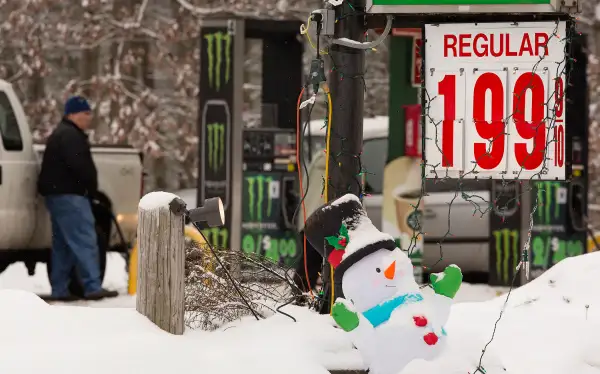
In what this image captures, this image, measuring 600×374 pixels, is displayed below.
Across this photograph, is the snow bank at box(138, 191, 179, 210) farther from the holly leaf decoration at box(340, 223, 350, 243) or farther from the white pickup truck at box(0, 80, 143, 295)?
the white pickup truck at box(0, 80, 143, 295)

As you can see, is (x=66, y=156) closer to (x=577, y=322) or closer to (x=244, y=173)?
(x=244, y=173)

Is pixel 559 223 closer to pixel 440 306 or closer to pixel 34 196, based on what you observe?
pixel 34 196

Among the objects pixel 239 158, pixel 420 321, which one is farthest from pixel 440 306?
pixel 239 158

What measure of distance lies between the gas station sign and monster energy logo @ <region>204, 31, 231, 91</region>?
5944mm

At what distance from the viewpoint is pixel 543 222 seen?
456 inches

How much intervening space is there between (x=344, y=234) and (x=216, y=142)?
673 cm

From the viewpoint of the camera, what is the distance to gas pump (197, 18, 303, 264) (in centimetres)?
1152

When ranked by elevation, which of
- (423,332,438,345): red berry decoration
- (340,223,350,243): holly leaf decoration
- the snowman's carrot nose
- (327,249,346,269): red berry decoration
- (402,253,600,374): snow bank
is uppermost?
(340,223,350,243): holly leaf decoration

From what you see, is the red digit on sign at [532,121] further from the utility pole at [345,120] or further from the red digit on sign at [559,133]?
the utility pole at [345,120]

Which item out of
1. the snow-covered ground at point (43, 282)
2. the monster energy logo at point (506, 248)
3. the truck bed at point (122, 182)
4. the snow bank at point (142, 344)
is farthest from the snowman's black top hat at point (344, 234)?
the monster energy logo at point (506, 248)

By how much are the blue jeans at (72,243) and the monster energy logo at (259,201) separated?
1.86 meters

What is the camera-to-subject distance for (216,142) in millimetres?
11531

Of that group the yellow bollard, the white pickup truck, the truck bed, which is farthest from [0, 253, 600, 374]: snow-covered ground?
the truck bed

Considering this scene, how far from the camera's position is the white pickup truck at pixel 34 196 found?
10.0 meters
